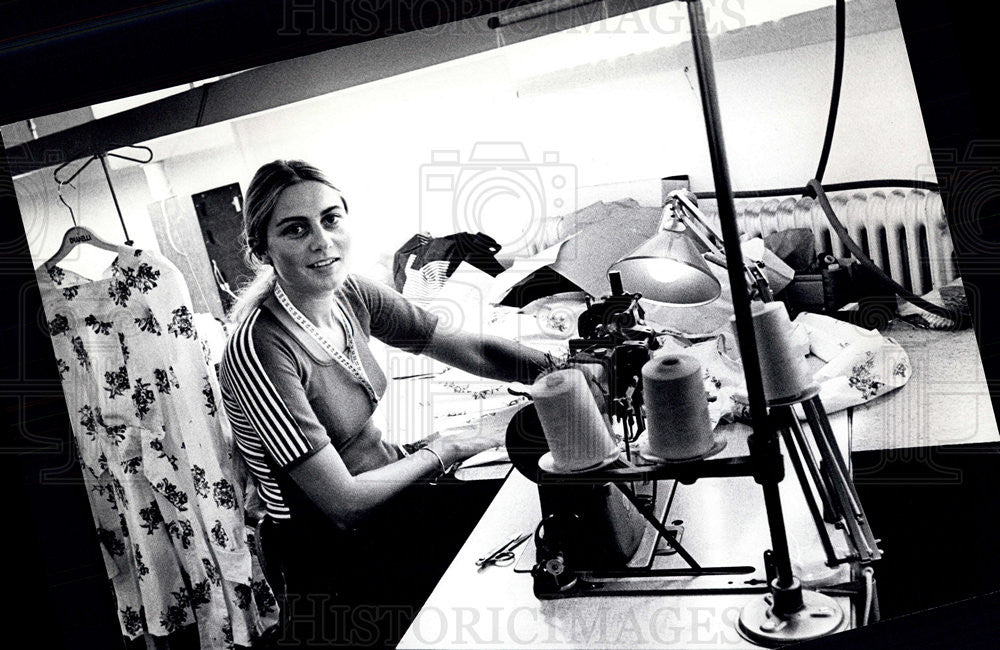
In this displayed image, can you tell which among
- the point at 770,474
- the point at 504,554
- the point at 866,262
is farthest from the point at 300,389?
the point at 866,262

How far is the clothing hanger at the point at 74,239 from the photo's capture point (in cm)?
104

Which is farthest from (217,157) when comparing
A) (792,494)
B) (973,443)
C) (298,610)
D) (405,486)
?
(973,443)

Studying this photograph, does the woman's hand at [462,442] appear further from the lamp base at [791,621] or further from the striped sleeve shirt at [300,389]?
the lamp base at [791,621]

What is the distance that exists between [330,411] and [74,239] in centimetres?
37

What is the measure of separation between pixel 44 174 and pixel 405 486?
0.56 meters

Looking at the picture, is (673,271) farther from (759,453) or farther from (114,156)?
(114,156)

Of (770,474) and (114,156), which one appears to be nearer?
(770,474)

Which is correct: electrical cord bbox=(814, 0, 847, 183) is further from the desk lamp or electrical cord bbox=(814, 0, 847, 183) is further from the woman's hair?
the woman's hair

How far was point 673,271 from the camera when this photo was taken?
0.94m

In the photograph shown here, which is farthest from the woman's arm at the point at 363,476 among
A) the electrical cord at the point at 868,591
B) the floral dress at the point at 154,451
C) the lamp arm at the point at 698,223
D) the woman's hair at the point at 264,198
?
the electrical cord at the point at 868,591

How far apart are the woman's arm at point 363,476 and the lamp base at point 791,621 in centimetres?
33

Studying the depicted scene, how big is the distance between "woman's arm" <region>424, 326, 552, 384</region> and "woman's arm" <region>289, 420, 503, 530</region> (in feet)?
0.24

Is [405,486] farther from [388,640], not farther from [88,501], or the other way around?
[88,501]

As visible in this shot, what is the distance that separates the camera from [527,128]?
100cm
